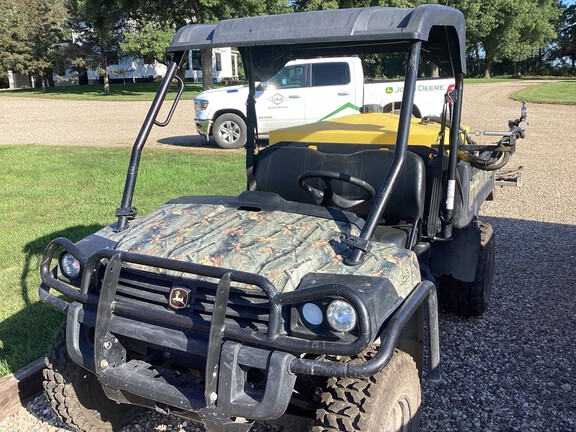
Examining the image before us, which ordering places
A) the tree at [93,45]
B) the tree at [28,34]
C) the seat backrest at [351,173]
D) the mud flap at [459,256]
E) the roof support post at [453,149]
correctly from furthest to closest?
the tree at [28,34] < the tree at [93,45] < the mud flap at [459,256] < the roof support post at [453,149] < the seat backrest at [351,173]

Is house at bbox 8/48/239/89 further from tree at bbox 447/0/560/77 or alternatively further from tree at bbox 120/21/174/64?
tree at bbox 447/0/560/77

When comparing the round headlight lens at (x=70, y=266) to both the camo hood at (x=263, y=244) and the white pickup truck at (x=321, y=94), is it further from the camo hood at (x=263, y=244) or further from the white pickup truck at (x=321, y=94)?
the white pickup truck at (x=321, y=94)

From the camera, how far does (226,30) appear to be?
9.06 feet

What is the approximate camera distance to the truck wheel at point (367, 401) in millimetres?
2102

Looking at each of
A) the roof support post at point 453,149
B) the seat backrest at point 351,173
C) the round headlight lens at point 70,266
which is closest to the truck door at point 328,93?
the seat backrest at point 351,173

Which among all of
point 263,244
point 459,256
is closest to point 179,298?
point 263,244

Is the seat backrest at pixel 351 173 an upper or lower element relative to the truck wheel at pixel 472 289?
upper

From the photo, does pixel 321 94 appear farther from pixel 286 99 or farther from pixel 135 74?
pixel 135 74

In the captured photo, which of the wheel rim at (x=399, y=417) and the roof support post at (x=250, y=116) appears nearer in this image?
the wheel rim at (x=399, y=417)

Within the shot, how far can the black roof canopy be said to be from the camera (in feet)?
7.87

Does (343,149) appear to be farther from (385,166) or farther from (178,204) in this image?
(178,204)

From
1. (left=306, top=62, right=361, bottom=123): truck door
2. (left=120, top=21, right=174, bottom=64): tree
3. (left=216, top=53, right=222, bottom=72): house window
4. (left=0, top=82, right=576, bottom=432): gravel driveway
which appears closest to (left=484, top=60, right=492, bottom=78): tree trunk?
(left=216, top=53, right=222, bottom=72): house window

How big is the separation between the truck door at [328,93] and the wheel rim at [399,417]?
917 centimetres

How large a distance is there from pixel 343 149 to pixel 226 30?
110cm
